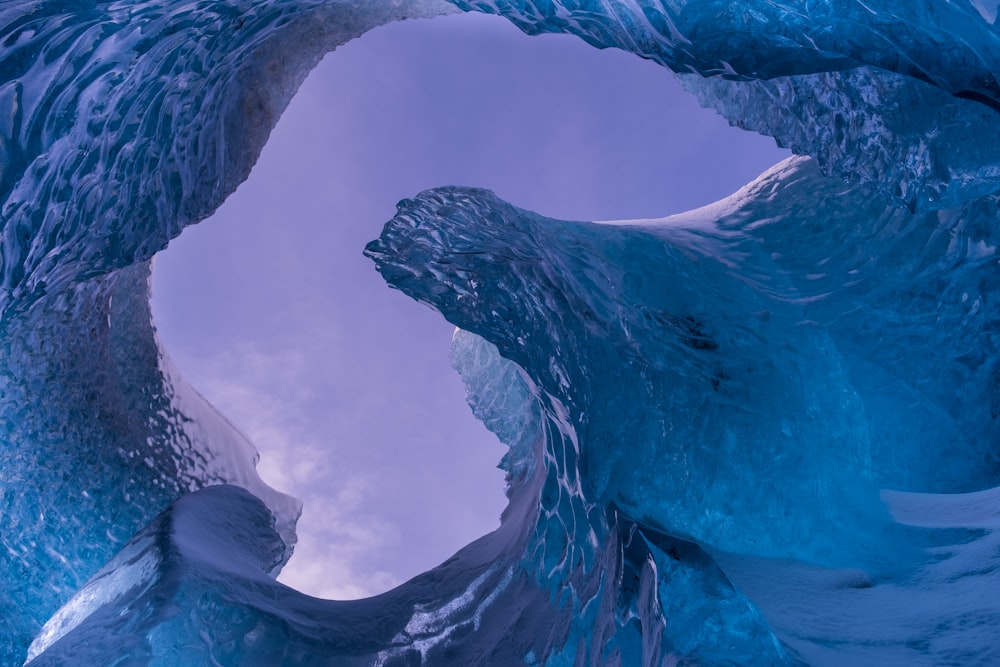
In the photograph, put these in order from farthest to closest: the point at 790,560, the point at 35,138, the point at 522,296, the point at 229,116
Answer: the point at 229,116 < the point at 522,296 < the point at 790,560 < the point at 35,138

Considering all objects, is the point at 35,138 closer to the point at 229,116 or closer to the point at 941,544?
the point at 229,116

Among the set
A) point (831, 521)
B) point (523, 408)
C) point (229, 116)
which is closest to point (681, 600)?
point (831, 521)

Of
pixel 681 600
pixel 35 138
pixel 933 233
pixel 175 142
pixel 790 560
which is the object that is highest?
pixel 175 142

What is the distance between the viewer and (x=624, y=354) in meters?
2.50

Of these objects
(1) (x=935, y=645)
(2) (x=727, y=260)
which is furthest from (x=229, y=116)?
(1) (x=935, y=645)

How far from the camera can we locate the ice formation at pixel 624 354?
1.97 meters

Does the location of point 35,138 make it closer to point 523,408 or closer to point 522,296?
point 522,296

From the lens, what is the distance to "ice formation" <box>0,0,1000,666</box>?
A: 197cm

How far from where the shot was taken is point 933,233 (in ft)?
9.04

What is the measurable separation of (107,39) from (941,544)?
3.21m

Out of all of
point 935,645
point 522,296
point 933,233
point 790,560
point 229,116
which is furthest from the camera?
point 229,116

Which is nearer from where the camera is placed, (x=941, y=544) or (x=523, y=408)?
(x=941, y=544)

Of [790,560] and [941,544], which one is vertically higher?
[790,560]

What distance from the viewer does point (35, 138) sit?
7.06 feet
